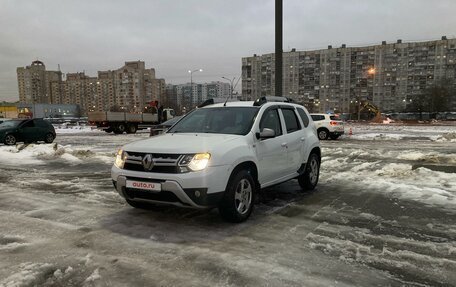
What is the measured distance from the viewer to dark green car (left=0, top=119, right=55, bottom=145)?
20062 millimetres

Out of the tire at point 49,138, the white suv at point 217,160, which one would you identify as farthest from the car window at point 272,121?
the tire at point 49,138

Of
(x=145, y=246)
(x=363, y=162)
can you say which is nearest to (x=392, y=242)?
(x=145, y=246)

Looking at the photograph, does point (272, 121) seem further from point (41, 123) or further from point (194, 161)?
point (41, 123)

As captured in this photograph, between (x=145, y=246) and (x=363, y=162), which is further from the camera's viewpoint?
(x=363, y=162)

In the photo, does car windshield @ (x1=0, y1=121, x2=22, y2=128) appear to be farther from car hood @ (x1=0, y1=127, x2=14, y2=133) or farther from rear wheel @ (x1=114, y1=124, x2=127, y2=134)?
rear wheel @ (x1=114, y1=124, x2=127, y2=134)

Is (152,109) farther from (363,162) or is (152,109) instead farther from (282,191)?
(282,191)

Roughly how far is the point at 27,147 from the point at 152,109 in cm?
2293

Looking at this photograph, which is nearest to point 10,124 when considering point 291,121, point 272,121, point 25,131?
point 25,131

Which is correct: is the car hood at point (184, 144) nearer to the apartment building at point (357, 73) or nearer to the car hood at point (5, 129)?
the car hood at point (5, 129)

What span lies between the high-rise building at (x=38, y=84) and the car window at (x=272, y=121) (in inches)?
4352

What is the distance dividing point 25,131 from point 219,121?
18623 mm

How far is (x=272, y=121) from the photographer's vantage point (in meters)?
6.45

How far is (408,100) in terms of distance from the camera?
98.8 m

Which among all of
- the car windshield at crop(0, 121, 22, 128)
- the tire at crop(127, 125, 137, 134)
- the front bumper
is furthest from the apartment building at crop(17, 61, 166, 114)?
the front bumper
